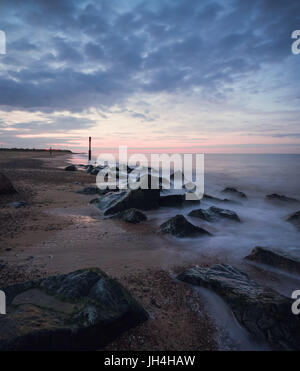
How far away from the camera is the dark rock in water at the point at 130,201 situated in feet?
22.5

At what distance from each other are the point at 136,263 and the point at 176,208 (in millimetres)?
4409

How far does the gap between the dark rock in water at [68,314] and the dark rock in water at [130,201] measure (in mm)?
4269

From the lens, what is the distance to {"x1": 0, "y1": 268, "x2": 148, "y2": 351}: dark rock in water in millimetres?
1767

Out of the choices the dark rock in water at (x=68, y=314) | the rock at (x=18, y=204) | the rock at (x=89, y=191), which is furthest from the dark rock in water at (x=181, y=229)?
the rock at (x=89, y=191)

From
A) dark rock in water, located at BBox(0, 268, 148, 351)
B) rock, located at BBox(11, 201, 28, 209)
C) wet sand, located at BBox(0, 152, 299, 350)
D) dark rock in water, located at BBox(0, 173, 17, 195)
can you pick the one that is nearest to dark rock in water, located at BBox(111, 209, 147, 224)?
wet sand, located at BBox(0, 152, 299, 350)

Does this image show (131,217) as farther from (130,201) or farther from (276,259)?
(276,259)

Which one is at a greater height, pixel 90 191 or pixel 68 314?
pixel 90 191

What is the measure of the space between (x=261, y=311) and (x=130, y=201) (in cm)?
528

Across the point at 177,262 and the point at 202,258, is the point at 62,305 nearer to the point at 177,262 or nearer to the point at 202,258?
the point at 177,262

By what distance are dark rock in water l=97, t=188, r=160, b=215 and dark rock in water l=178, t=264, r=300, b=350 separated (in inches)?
166

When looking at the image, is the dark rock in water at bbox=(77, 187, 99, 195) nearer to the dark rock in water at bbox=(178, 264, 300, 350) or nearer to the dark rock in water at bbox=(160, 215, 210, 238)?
the dark rock in water at bbox=(160, 215, 210, 238)

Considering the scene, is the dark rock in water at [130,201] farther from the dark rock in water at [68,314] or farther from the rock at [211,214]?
the dark rock in water at [68,314]

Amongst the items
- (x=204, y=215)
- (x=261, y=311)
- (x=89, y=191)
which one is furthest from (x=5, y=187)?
(x=261, y=311)

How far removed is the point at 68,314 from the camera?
6.59 ft
